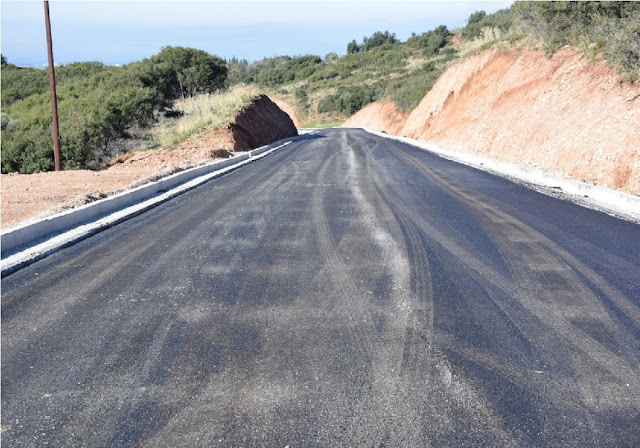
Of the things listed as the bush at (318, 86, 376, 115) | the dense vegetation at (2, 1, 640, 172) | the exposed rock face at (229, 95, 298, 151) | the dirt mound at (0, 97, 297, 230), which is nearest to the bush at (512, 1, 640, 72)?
the dense vegetation at (2, 1, 640, 172)

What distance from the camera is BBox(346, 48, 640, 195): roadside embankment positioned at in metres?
15.8

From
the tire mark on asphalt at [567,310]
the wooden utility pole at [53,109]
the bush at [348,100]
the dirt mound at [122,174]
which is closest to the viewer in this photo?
the tire mark on asphalt at [567,310]

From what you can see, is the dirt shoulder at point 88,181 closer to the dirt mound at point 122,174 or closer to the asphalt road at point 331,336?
the dirt mound at point 122,174

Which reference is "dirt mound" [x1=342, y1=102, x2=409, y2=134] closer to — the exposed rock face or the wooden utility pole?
the exposed rock face

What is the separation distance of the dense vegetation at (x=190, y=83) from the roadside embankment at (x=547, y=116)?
3.60ft

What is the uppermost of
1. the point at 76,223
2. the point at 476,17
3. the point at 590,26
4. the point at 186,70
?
the point at 476,17

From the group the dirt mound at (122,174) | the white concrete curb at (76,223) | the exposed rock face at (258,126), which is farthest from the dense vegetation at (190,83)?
the white concrete curb at (76,223)

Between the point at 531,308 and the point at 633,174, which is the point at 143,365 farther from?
the point at 633,174

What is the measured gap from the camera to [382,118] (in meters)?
69.4

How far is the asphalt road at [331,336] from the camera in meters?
3.96

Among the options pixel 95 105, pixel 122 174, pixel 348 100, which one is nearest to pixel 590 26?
pixel 122 174

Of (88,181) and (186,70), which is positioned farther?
(186,70)

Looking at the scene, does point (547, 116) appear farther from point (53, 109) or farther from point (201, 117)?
point (201, 117)

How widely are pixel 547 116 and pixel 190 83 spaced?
45267 millimetres
